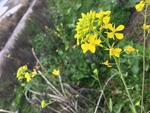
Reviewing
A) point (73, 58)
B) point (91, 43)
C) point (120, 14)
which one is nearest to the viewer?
point (91, 43)

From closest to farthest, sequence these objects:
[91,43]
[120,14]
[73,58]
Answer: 1. [91,43]
2. [73,58]
3. [120,14]

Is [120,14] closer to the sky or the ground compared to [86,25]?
closer to the ground

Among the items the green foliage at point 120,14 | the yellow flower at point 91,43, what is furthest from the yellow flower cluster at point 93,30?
the green foliage at point 120,14

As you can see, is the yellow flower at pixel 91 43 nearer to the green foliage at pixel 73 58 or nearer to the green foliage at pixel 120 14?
the green foliage at pixel 73 58

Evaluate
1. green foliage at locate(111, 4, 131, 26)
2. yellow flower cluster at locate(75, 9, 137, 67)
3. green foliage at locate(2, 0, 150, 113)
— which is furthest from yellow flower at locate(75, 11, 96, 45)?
green foliage at locate(111, 4, 131, 26)

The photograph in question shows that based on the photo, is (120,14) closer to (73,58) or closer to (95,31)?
(73,58)

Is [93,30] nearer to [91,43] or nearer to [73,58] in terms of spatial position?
[91,43]

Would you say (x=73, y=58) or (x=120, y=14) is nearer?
(x=73, y=58)

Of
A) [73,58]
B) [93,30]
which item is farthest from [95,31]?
[73,58]

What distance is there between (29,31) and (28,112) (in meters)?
1.41

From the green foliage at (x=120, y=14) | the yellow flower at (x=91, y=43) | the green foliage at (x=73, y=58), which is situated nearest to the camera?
the yellow flower at (x=91, y=43)

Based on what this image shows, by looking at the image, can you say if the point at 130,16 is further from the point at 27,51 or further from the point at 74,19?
the point at 27,51

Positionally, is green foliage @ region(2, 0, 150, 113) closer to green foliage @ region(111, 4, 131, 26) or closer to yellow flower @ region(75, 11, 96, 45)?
green foliage @ region(111, 4, 131, 26)

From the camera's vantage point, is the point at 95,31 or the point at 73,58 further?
the point at 73,58
